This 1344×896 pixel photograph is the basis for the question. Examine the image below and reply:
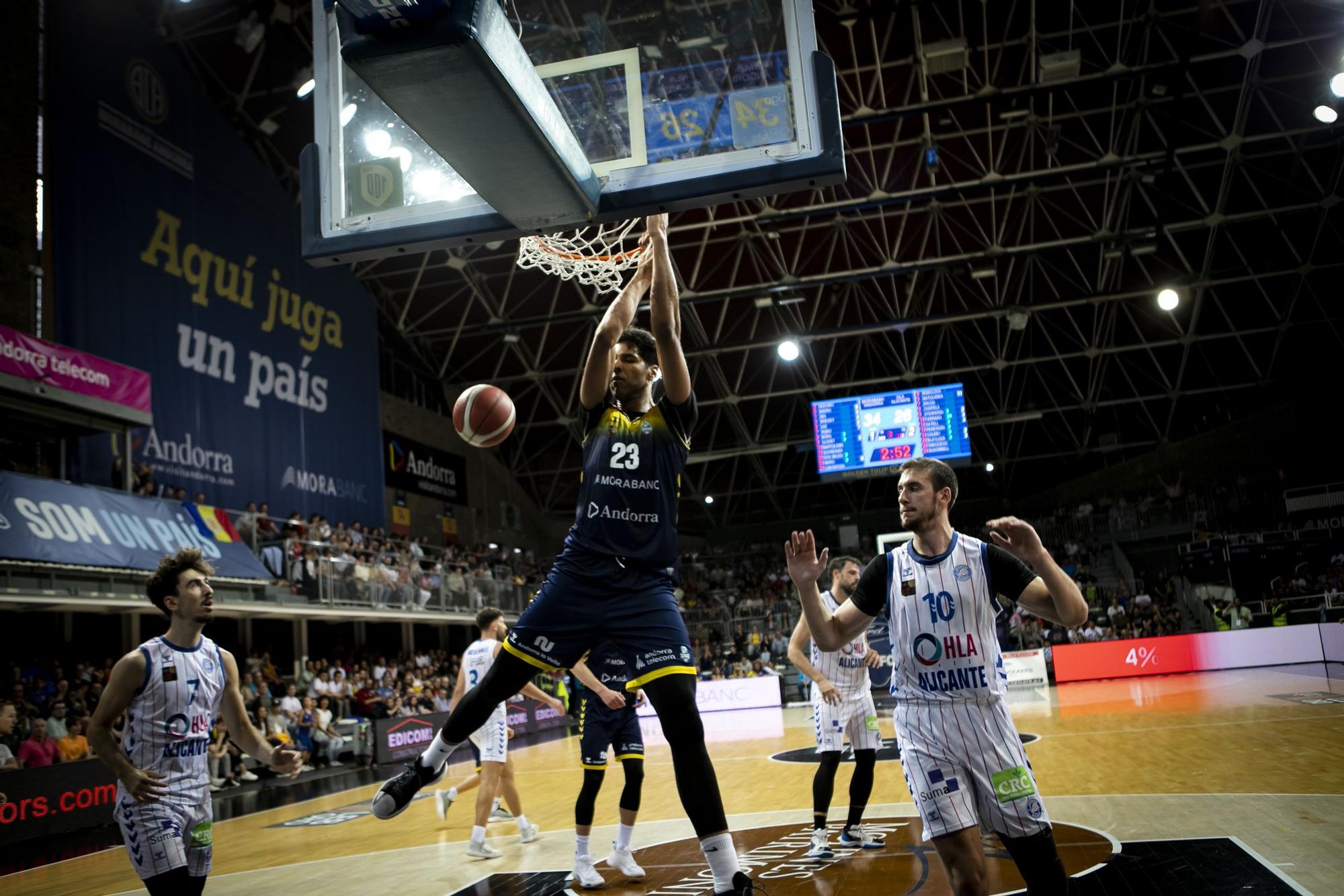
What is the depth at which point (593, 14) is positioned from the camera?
5359 mm

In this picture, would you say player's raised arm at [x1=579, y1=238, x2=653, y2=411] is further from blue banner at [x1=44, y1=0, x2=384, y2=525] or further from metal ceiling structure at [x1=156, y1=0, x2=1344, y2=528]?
metal ceiling structure at [x1=156, y1=0, x2=1344, y2=528]

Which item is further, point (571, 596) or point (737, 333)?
point (737, 333)

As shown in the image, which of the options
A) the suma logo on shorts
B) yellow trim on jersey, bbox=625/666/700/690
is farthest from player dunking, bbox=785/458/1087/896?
yellow trim on jersey, bbox=625/666/700/690

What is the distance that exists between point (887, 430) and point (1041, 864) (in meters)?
20.1

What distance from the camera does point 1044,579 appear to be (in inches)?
152

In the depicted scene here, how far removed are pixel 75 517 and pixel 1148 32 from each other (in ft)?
65.9

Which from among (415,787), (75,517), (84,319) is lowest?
(415,787)

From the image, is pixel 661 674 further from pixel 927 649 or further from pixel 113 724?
pixel 113 724

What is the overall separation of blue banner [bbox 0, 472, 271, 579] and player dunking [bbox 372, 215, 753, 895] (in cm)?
1046

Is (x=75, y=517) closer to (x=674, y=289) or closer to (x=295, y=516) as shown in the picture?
(x=295, y=516)

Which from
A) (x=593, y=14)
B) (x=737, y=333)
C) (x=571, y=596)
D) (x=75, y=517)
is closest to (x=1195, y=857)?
(x=571, y=596)

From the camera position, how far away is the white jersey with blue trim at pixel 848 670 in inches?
299

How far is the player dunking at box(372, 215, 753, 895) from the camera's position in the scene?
3.89m

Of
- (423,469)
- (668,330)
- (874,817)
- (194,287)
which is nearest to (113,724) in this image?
(668,330)
